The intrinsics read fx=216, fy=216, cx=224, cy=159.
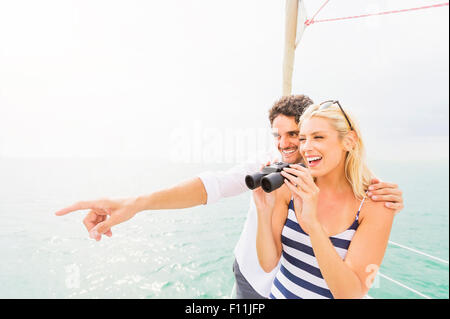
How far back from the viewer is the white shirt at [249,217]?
115 centimetres

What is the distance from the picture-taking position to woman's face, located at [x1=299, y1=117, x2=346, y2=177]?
93 cm

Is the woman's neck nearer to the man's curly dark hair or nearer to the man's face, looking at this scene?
the man's face

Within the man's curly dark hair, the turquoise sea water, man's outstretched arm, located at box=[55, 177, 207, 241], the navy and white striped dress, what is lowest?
the turquoise sea water

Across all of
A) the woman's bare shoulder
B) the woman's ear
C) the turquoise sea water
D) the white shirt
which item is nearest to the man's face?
the white shirt

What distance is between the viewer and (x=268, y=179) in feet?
2.59

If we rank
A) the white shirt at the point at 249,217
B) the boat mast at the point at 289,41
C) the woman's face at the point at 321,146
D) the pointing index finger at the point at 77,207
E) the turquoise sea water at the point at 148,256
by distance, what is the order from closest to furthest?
the pointing index finger at the point at 77,207, the woman's face at the point at 321,146, the white shirt at the point at 249,217, the boat mast at the point at 289,41, the turquoise sea water at the point at 148,256

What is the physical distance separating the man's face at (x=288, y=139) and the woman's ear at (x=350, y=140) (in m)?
0.28

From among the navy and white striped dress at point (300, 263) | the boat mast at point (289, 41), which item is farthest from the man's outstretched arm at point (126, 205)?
the boat mast at point (289, 41)

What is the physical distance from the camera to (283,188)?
104 cm

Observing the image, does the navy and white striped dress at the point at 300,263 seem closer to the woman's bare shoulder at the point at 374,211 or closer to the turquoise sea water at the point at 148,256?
the woman's bare shoulder at the point at 374,211
